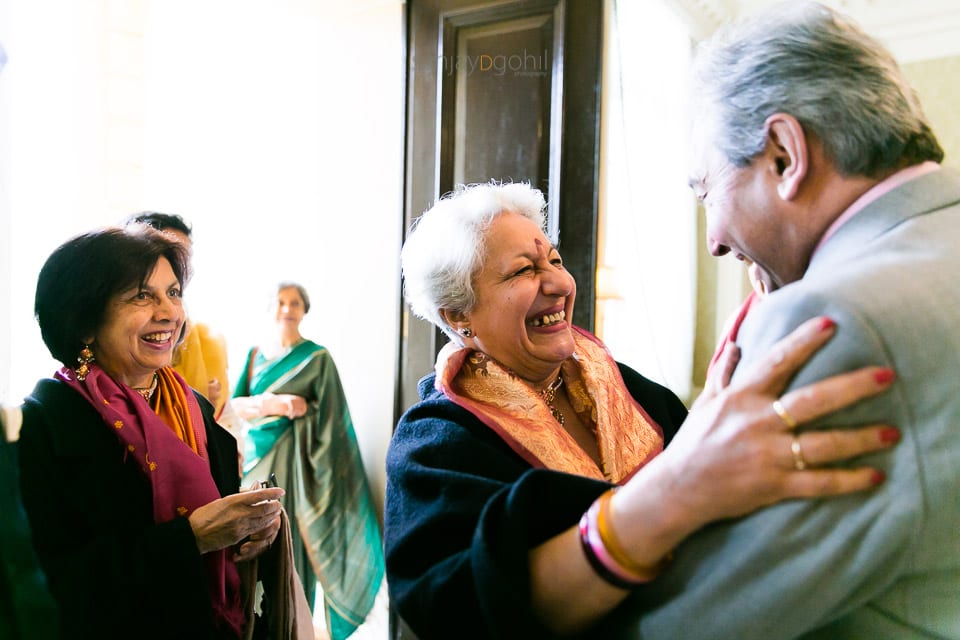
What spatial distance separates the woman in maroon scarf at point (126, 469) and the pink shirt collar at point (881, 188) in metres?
1.20

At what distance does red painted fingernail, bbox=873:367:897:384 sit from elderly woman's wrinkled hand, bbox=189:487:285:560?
1199mm

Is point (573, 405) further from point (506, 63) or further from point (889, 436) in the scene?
point (506, 63)

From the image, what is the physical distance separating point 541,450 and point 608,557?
0.40 meters

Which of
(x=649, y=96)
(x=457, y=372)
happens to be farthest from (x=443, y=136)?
(x=457, y=372)

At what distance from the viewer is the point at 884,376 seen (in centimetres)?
66

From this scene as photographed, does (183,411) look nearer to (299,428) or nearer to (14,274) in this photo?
(14,274)

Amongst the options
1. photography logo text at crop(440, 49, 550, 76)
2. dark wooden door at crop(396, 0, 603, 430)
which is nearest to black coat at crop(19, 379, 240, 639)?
dark wooden door at crop(396, 0, 603, 430)

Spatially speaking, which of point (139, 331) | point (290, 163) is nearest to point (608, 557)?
point (139, 331)

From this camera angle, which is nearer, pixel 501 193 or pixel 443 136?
pixel 501 193

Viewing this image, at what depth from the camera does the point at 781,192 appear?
81 cm

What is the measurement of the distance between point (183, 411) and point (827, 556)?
4.65 ft

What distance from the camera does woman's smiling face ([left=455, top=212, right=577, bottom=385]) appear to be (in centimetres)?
136

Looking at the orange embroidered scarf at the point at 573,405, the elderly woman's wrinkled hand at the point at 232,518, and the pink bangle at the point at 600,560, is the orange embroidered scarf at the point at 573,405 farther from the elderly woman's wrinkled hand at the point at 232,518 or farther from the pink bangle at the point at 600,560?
the elderly woman's wrinkled hand at the point at 232,518

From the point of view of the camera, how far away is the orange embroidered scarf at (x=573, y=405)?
3.89 ft
